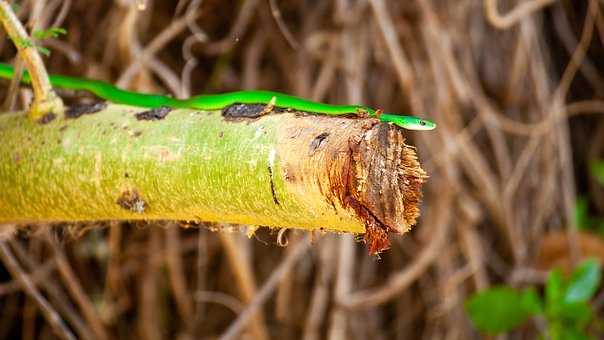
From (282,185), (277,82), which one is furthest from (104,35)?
(282,185)

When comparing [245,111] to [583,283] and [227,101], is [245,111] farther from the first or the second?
[583,283]

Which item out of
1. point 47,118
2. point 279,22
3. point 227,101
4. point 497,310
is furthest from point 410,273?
point 47,118

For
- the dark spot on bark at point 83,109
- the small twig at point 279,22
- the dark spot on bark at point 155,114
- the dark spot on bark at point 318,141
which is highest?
the small twig at point 279,22

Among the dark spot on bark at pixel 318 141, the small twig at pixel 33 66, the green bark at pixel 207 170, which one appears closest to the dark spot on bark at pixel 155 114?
the green bark at pixel 207 170

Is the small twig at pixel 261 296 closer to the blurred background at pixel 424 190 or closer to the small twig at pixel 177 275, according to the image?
the blurred background at pixel 424 190

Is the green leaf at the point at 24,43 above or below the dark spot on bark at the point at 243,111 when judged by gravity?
above

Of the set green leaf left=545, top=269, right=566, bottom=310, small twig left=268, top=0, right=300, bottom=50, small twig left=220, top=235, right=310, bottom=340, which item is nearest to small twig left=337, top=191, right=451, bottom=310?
small twig left=220, top=235, right=310, bottom=340

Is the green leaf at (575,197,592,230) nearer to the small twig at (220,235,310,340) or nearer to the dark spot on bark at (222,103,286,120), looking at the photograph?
the small twig at (220,235,310,340)
